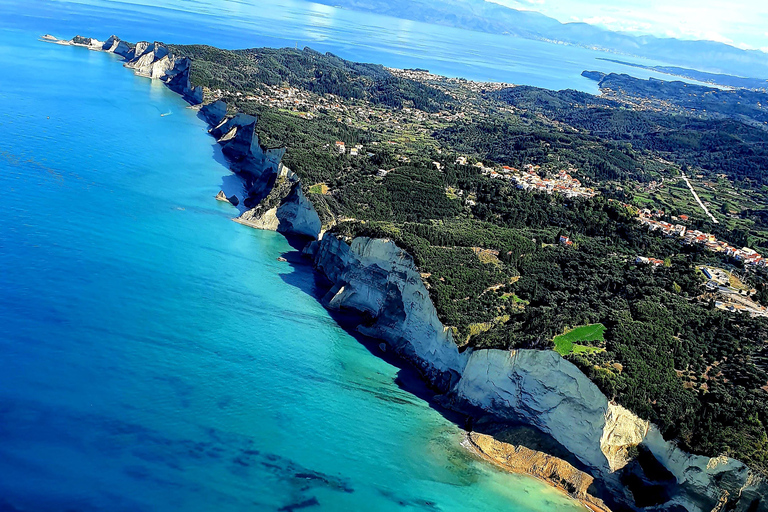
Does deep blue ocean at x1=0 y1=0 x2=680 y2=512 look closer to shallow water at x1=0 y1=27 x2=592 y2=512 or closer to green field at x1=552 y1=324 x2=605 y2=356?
shallow water at x1=0 y1=27 x2=592 y2=512

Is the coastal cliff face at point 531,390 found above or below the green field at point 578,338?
below

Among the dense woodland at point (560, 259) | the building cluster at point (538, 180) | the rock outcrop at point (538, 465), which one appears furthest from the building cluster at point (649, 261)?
Result: the rock outcrop at point (538, 465)

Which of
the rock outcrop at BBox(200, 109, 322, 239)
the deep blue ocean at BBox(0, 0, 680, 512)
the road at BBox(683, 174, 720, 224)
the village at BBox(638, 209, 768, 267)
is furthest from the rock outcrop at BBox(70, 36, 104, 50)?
the village at BBox(638, 209, 768, 267)

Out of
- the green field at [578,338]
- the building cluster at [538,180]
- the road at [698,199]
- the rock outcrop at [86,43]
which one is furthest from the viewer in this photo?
the rock outcrop at [86,43]

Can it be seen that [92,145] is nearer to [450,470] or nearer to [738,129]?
[450,470]

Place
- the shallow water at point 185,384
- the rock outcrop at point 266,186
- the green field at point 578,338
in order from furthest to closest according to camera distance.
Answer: the rock outcrop at point 266,186
the green field at point 578,338
the shallow water at point 185,384

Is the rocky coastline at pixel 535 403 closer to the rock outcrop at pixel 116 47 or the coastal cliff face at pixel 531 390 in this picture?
the coastal cliff face at pixel 531 390
